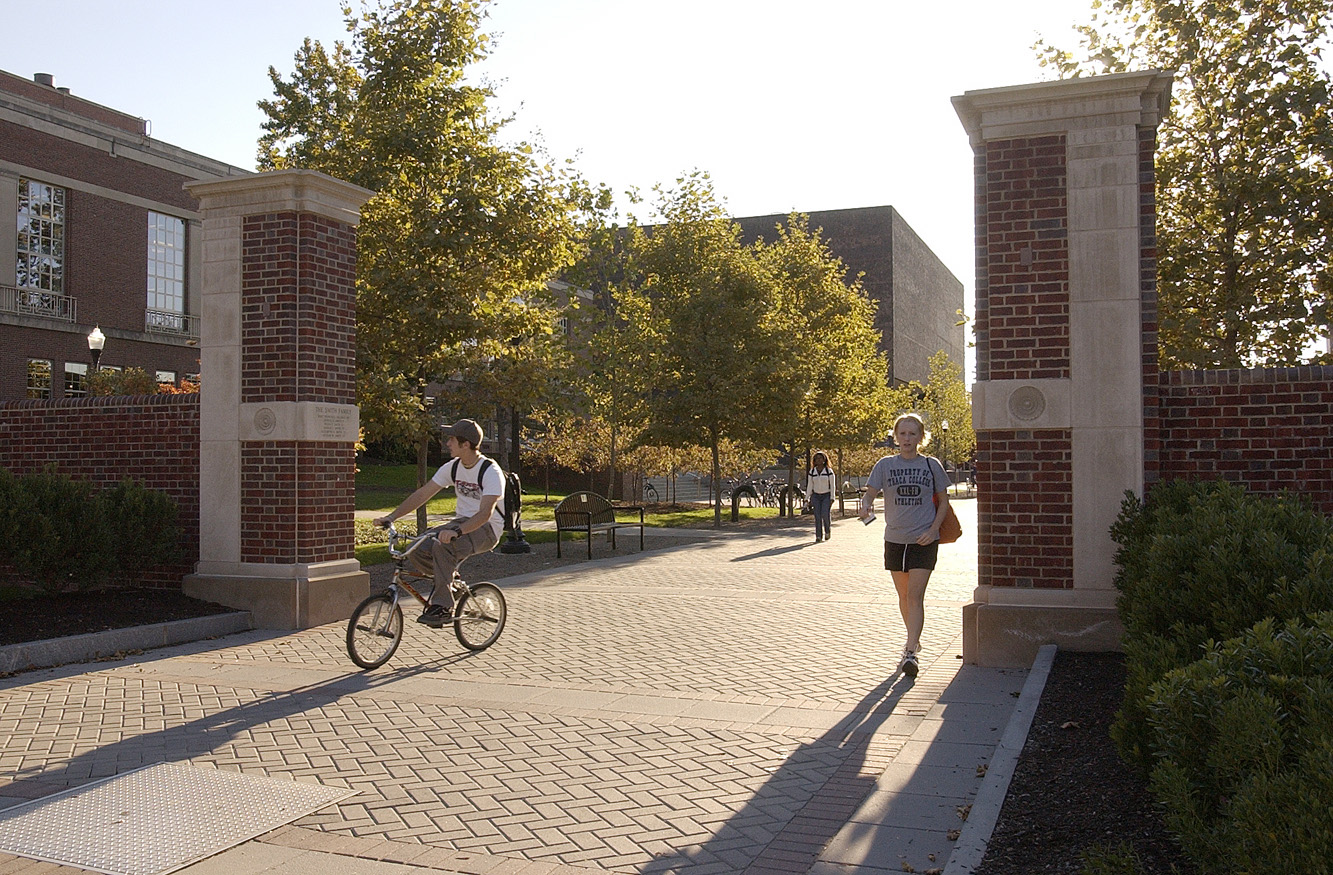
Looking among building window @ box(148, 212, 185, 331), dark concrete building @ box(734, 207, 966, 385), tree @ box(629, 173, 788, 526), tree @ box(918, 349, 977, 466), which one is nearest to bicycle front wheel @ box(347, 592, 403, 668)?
tree @ box(629, 173, 788, 526)

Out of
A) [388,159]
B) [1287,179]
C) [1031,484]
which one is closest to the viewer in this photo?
[1031,484]

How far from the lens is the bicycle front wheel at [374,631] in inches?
324

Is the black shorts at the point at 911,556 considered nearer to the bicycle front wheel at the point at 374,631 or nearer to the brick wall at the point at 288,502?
the bicycle front wheel at the point at 374,631

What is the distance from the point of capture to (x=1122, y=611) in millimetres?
6121

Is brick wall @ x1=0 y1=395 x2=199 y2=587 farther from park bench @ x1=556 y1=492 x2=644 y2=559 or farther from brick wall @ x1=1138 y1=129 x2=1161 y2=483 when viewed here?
A: brick wall @ x1=1138 y1=129 x2=1161 y2=483

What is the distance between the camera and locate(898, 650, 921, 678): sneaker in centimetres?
783

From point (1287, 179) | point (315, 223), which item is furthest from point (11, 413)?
point (1287, 179)

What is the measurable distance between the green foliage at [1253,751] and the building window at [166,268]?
43940 mm

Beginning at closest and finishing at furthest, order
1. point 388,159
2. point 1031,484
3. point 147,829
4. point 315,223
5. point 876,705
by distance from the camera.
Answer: point 147,829
point 876,705
point 1031,484
point 315,223
point 388,159

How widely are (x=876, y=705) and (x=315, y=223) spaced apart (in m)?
7.08

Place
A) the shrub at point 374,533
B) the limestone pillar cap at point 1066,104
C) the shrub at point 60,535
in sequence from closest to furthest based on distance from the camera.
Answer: the limestone pillar cap at point 1066,104, the shrub at point 60,535, the shrub at point 374,533

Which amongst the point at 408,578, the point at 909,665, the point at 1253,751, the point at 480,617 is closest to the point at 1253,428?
the point at 909,665

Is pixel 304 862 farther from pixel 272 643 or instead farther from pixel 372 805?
pixel 272 643

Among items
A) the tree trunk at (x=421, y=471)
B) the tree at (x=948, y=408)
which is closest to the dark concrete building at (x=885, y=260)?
the tree at (x=948, y=408)
